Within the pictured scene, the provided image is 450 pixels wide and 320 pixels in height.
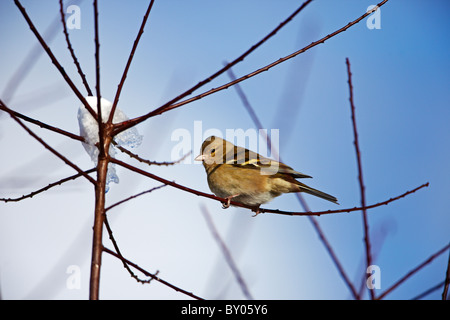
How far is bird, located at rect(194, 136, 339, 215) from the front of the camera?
3811mm

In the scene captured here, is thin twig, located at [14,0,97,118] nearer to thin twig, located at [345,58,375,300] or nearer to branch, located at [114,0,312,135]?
branch, located at [114,0,312,135]

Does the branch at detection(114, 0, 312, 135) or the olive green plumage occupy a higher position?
the olive green plumage

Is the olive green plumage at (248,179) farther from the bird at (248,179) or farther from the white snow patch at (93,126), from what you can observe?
the white snow patch at (93,126)

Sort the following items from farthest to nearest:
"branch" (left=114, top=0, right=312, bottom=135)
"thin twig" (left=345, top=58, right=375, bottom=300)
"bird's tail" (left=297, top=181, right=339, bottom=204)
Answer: "bird's tail" (left=297, top=181, right=339, bottom=204)
"thin twig" (left=345, top=58, right=375, bottom=300)
"branch" (left=114, top=0, right=312, bottom=135)

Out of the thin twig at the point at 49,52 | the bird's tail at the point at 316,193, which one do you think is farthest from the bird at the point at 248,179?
the thin twig at the point at 49,52

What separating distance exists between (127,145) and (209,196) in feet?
1.82

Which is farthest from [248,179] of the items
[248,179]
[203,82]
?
[203,82]

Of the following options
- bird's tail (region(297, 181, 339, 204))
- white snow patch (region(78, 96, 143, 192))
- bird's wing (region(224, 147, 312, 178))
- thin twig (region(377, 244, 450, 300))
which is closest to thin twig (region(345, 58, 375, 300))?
Answer: thin twig (region(377, 244, 450, 300))

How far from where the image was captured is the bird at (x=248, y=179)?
381cm

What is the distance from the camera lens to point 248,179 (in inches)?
152

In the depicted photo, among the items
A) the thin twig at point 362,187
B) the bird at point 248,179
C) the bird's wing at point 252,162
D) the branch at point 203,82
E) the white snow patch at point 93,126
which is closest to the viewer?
the branch at point 203,82

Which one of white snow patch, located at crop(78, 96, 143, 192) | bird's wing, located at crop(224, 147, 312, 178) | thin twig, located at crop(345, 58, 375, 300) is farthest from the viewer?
bird's wing, located at crop(224, 147, 312, 178)
